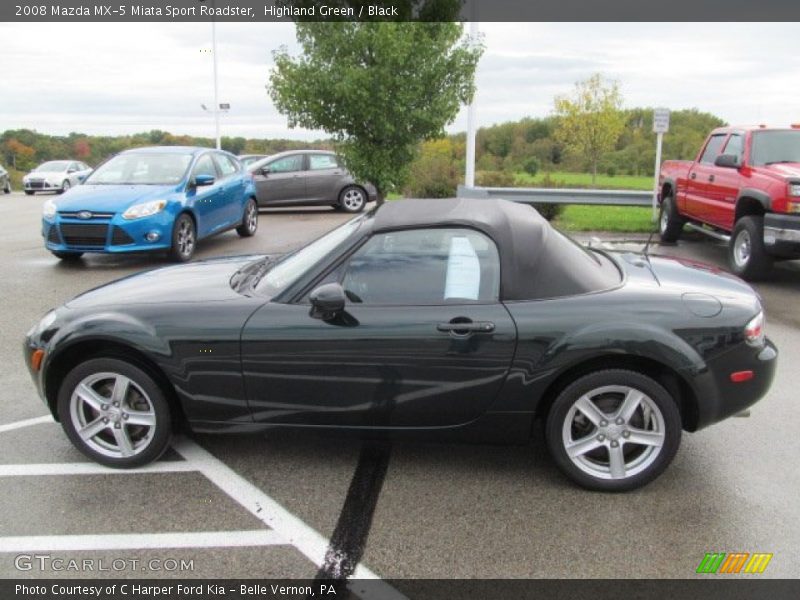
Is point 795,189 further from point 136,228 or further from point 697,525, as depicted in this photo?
point 136,228

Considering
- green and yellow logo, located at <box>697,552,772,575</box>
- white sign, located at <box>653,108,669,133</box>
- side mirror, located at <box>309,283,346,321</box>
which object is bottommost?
green and yellow logo, located at <box>697,552,772,575</box>

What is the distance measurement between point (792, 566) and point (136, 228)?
808 centimetres

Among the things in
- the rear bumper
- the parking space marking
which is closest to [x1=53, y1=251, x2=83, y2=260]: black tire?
the parking space marking

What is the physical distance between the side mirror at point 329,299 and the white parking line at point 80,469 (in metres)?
1.18

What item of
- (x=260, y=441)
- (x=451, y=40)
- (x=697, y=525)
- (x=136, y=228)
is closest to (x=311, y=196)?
(x=451, y=40)

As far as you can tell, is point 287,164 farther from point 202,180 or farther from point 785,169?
point 785,169

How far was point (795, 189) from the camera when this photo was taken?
793 centimetres

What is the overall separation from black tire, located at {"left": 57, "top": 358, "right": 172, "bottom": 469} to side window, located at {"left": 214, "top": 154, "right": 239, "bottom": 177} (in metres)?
7.79

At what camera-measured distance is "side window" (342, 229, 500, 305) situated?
3555 mm

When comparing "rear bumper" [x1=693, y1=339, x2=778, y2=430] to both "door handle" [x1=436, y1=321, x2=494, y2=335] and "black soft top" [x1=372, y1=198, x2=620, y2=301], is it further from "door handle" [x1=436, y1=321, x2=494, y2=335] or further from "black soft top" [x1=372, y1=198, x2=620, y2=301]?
"door handle" [x1=436, y1=321, x2=494, y2=335]

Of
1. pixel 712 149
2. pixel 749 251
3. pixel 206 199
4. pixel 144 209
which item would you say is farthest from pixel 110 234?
pixel 712 149

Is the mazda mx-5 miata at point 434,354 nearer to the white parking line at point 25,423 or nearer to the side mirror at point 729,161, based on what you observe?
the white parking line at point 25,423

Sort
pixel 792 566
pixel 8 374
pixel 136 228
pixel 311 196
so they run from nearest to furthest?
pixel 792 566
pixel 8 374
pixel 136 228
pixel 311 196

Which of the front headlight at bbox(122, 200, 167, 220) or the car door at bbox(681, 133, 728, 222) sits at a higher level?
the car door at bbox(681, 133, 728, 222)
